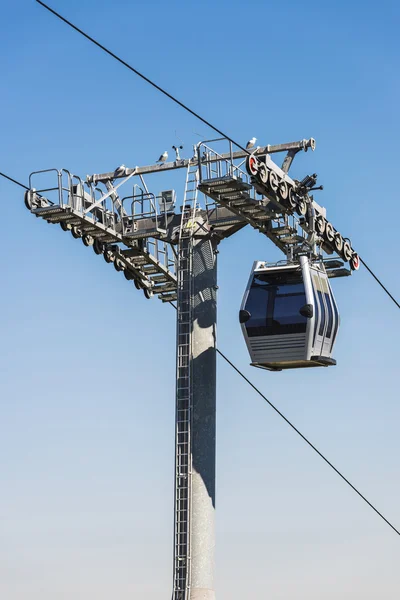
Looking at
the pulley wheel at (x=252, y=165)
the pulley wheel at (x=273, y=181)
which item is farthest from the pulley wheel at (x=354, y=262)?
the pulley wheel at (x=252, y=165)

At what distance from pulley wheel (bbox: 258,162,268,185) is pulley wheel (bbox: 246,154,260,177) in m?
0.18

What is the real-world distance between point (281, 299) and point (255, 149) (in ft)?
12.7

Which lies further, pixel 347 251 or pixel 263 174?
pixel 347 251

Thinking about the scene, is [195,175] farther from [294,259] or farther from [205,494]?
[205,494]

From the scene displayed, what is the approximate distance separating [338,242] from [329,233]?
92 cm

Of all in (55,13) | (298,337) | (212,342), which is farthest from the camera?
(212,342)

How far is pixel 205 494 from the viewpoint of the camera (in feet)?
116

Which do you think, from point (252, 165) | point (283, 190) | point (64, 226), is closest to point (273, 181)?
point (283, 190)

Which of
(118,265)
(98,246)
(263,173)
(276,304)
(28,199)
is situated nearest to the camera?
(263,173)

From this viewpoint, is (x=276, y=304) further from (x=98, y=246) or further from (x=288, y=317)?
(x=98, y=246)

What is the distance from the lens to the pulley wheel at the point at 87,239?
36062mm

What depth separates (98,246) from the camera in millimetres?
36688

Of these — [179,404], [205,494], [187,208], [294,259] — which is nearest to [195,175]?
[187,208]

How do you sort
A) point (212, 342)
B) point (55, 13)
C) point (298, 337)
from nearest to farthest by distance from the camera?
point (55, 13), point (298, 337), point (212, 342)
